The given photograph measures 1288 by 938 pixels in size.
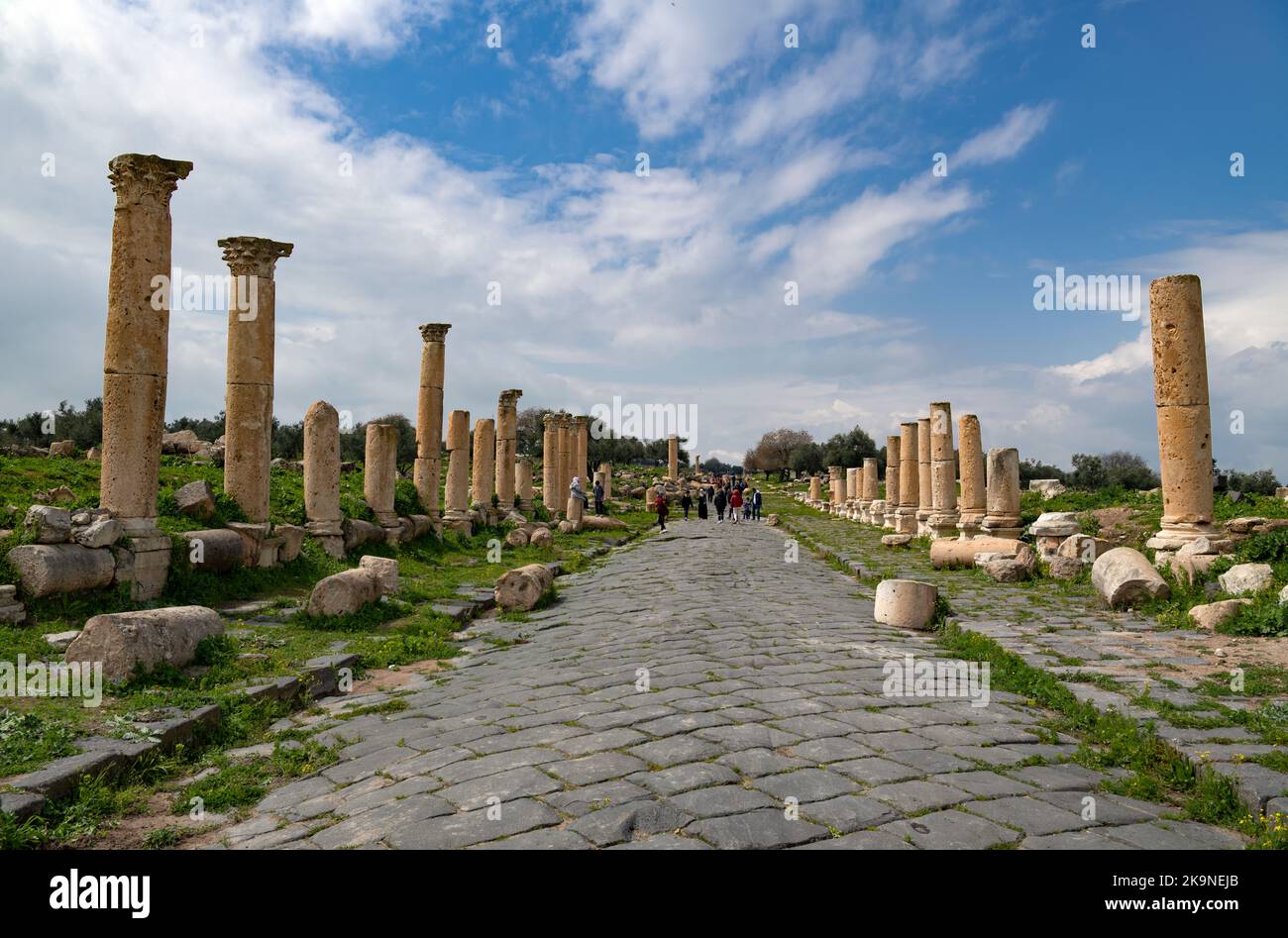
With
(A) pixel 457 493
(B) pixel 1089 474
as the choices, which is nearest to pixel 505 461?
(A) pixel 457 493

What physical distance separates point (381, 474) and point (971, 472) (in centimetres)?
1363

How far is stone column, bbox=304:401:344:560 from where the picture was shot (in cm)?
1371

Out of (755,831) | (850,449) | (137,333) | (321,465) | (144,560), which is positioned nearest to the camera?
(755,831)

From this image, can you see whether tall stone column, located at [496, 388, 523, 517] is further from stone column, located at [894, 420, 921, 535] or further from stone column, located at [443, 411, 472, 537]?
stone column, located at [894, 420, 921, 535]

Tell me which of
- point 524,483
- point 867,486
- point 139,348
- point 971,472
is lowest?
point 867,486

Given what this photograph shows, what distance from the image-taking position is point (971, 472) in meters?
19.5

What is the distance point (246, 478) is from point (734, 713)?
999 cm

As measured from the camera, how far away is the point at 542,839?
3.52 metres

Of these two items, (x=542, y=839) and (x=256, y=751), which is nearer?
(x=542, y=839)

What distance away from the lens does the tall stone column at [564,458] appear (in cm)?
3045

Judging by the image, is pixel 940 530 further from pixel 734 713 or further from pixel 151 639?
pixel 151 639

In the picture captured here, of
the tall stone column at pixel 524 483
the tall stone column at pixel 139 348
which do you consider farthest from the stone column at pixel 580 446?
the tall stone column at pixel 139 348

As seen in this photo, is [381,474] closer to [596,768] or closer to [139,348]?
[139,348]
